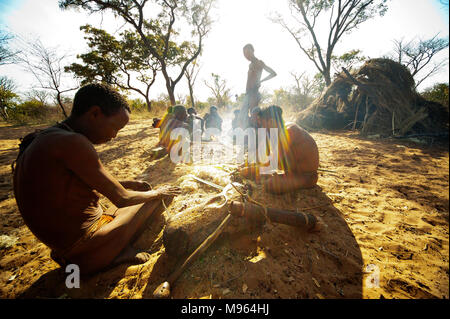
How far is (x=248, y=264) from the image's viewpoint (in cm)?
142

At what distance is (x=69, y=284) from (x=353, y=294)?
2309 millimetres

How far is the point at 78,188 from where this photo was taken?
1.35m

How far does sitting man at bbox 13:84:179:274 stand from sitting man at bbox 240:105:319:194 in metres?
1.74

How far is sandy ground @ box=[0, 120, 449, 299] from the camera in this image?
1275 mm

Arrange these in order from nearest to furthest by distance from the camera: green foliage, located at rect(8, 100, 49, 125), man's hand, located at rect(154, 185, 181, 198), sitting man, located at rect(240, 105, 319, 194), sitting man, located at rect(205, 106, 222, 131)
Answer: man's hand, located at rect(154, 185, 181, 198), sitting man, located at rect(240, 105, 319, 194), sitting man, located at rect(205, 106, 222, 131), green foliage, located at rect(8, 100, 49, 125)

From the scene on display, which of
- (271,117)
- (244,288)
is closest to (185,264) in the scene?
(244,288)

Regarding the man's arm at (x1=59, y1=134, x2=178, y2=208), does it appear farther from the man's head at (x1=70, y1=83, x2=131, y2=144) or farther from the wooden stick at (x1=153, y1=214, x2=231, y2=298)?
the wooden stick at (x1=153, y1=214, x2=231, y2=298)

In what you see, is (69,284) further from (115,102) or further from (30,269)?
(115,102)

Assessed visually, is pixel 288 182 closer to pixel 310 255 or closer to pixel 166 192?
pixel 310 255

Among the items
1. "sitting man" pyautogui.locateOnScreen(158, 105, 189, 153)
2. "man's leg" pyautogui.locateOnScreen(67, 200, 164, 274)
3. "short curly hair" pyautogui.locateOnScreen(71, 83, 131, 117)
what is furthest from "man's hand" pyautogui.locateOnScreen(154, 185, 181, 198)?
"sitting man" pyautogui.locateOnScreen(158, 105, 189, 153)

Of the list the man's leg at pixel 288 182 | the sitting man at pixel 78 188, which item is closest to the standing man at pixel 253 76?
the man's leg at pixel 288 182
